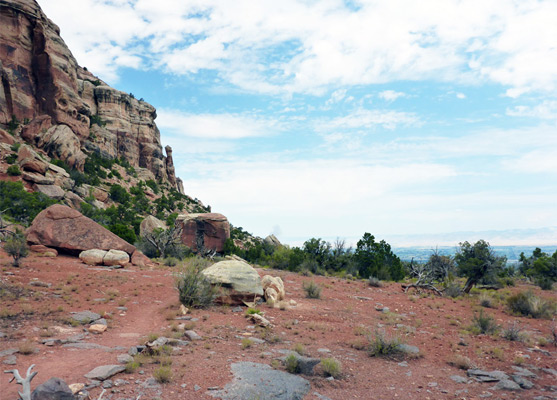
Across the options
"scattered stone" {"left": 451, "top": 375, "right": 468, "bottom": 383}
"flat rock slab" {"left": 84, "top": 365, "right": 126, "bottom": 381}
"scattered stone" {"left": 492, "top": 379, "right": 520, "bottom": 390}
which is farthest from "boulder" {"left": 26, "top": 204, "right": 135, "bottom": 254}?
"scattered stone" {"left": 492, "top": 379, "right": 520, "bottom": 390}

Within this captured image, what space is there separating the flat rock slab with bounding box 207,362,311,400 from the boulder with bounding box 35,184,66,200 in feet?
106

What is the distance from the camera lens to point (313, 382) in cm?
706

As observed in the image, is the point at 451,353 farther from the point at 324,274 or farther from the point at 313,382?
the point at 324,274

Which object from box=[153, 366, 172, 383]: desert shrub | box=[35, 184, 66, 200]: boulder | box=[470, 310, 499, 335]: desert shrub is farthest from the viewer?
box=[35, 184, 66, 200]: boulder

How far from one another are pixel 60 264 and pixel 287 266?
1809 centimetres

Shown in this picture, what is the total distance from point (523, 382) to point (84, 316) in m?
12.0

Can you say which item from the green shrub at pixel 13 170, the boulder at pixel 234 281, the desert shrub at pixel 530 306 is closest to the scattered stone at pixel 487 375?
the boulder at pixel 234 281

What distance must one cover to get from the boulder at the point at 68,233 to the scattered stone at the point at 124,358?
14.3 metres

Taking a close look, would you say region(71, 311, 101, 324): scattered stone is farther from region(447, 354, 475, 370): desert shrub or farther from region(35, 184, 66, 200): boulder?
region(35, 184, 66, 200): boulder

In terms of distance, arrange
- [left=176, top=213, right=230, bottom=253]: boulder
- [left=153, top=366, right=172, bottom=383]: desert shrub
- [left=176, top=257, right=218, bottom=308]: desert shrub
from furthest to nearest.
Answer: [left=176, top=213, right=230, bottom=253]: boulder < [left=176, top=257, right=218, bottom=308]: desert shrub < [left=153, top=366, right=172, bottom=383]: desert shrub

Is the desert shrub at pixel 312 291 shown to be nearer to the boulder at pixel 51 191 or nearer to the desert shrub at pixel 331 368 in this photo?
the desert shrub at pixel 331 368

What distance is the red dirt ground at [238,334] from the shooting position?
22.3 feet

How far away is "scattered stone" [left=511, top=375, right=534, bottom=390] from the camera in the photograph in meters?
7.35

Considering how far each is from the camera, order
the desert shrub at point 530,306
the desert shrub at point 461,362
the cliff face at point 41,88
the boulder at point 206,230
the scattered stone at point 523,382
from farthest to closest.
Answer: the cliff face at point 41,88 < the boulder at point 206,230 < the desert shrub at point 530,306 < the desert shrub at point 461,362 < the scattered stone at point 523,382
